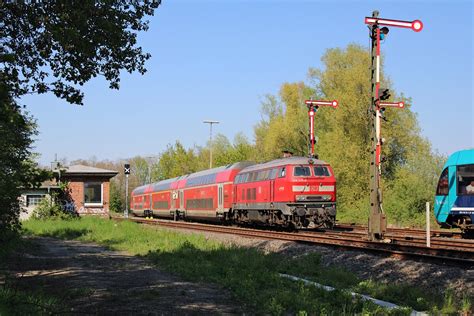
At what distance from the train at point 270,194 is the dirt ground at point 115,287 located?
939 centimetres

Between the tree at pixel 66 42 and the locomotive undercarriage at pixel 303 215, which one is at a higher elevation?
the tree at pixel 66 42

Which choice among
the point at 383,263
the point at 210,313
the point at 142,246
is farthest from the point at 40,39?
the point at 142,246

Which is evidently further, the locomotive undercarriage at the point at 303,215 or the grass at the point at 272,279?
the locomotive undercarriage at the point at 303,215

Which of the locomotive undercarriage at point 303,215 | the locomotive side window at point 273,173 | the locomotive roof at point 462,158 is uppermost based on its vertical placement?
the locomotive roof at point 462,158

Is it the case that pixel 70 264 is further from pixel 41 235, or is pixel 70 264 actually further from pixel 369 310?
pixel 41 235

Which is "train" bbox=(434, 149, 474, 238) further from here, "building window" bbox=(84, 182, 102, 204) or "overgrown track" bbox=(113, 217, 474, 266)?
"building window" bbox=(84, 182, 102, 204)

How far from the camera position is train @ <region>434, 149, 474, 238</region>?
19797 millimetres

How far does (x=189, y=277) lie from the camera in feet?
39.5

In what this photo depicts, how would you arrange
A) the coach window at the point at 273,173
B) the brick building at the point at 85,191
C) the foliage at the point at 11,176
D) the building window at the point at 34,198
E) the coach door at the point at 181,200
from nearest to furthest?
the foliage at the point at 11,176, the coach window at the point at 273,173, the building window at the point at 34,198, the coach door at the point at 181,200, the brick building at the point at 85,191

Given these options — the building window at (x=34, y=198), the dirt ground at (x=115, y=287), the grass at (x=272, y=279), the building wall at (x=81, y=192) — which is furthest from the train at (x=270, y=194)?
the building window at (x=34, y=198)

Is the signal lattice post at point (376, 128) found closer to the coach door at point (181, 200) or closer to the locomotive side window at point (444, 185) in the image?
the locomotive side window at point (444, 185)

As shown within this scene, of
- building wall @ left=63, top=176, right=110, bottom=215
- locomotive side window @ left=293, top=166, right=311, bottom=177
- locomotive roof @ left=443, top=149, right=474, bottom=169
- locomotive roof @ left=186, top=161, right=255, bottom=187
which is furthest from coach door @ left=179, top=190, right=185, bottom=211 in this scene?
locomotive roof @ left=443, top=149, right=474, bottom=169

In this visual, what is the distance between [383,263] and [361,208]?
2506cm

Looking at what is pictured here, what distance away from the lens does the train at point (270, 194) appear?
23578 mm
